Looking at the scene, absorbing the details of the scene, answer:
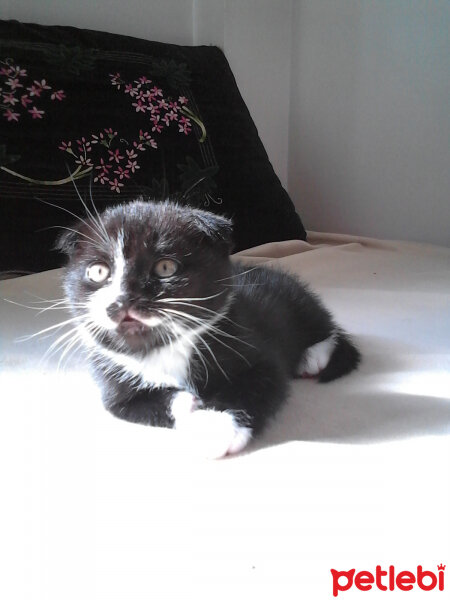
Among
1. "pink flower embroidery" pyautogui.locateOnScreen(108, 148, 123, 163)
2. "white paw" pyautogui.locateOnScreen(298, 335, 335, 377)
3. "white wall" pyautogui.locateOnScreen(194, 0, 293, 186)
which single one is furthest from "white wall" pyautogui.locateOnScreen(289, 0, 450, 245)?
"white paw" pyautogui.locateOnScreen(298, 335, 335, 377)

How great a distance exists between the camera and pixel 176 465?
1.85ft

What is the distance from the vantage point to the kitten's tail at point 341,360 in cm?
80

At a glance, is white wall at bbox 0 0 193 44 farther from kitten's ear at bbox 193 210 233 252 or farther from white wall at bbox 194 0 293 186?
kitten's ear at bbox 193 210 233 252

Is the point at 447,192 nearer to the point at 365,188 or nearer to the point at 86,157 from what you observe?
the point at 365,188

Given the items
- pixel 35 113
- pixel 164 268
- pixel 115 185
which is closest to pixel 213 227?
pixel 164 268

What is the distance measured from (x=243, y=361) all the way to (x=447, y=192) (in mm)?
1343

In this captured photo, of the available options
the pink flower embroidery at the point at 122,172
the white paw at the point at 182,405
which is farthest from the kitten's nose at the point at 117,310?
the pink flower embroidery at the point at 122,172

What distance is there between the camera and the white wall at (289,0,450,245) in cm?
170

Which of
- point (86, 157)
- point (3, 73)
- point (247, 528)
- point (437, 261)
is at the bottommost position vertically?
point (437, 261)

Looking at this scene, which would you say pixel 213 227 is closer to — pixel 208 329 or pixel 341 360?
pixel 208 329

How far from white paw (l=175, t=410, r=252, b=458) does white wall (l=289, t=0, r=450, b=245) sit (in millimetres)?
1432

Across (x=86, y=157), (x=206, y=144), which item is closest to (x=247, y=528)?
(x=86, y=157)

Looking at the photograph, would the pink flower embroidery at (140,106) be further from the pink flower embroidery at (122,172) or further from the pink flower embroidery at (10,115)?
the pink flower embroidery at (10,115)

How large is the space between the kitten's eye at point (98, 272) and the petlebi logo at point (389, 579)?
1.33 ft
